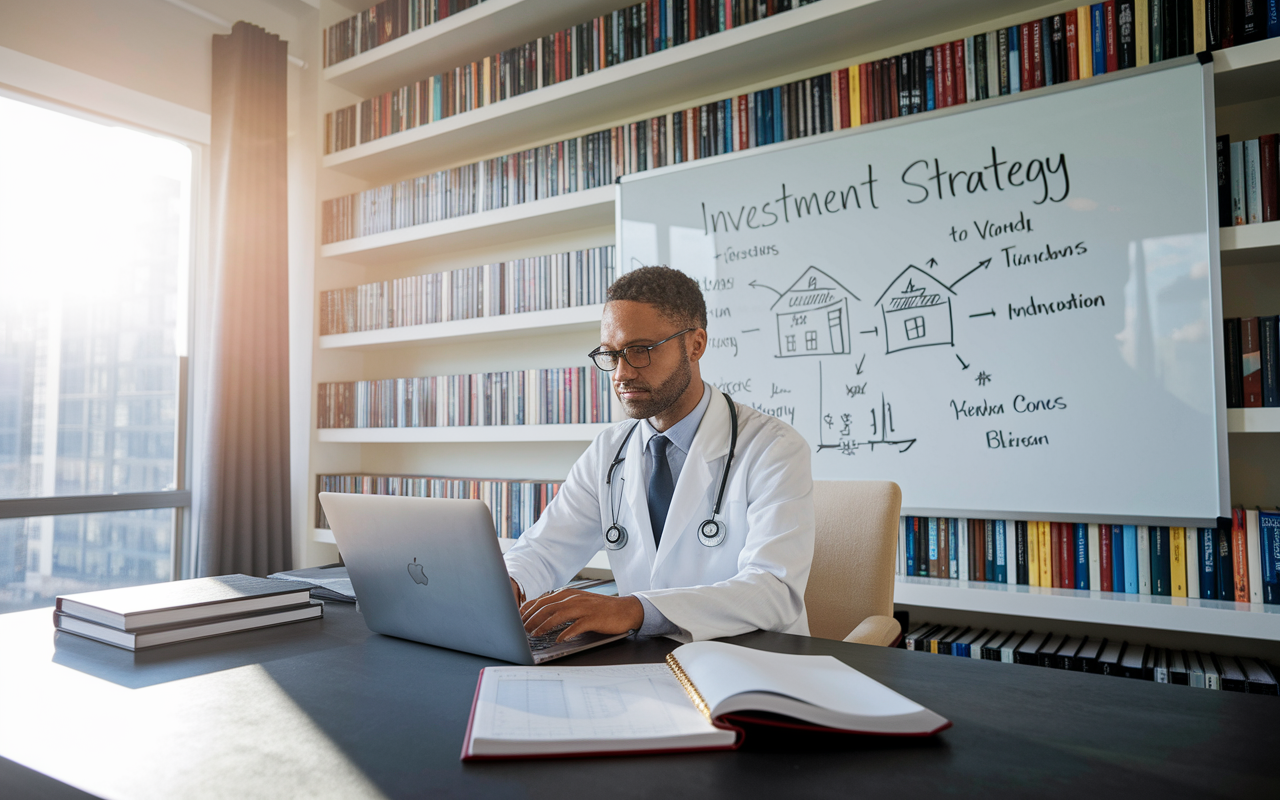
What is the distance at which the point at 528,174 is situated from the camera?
2.76 metres

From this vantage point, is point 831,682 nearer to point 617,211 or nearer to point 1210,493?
point 1210,493

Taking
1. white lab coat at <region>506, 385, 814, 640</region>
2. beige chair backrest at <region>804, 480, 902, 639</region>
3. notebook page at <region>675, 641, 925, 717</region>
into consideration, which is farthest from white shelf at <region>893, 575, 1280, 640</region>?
notebook page at <region>675, 641, 925, 717</region>

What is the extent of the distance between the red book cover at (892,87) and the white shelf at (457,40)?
1.06 m

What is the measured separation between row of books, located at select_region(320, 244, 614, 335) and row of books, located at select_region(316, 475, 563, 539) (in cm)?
62

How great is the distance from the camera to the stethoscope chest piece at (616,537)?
1427mm

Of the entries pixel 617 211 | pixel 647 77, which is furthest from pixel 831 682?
pixel 647 77

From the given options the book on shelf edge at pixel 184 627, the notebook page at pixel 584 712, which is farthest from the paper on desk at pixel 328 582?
the notebook page at pixel 584 712

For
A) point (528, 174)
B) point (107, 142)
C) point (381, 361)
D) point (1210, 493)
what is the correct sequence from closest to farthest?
point (1210, 493)
point (528, 174)
point (107, 142)
point (381, 361)

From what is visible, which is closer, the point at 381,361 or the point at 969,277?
the point at 969,277

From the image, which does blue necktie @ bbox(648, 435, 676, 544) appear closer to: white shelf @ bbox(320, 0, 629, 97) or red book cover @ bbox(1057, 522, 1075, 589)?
red book cover @ bbox(1057, 522, 1075, 589)

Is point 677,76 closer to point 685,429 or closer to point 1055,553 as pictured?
point 685,429

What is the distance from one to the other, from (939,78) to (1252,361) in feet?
3.34

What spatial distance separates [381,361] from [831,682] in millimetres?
3104

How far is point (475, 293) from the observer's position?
287 cm
